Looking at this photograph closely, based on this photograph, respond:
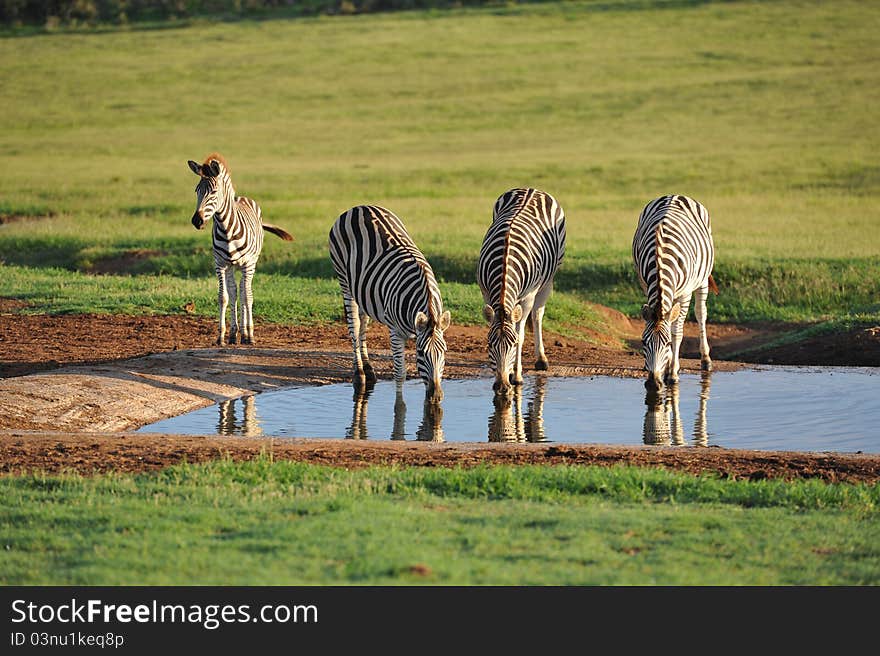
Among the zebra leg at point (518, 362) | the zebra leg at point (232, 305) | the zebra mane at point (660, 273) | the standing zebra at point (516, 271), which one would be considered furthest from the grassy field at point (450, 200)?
the zebra mane at point (660, 273)

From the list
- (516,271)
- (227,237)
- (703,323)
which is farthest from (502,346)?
(227,237)

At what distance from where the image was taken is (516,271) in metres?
14.3

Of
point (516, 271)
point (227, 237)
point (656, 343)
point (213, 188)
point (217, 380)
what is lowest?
point (217, 380)

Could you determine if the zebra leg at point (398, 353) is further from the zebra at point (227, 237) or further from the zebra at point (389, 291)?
the zebra at point (227, 237)

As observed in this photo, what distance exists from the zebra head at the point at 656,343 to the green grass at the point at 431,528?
414 centimetres

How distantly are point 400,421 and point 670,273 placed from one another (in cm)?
394

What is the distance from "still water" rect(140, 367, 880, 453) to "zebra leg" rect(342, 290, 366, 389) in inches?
8.0

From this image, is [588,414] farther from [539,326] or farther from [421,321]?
[539,326]

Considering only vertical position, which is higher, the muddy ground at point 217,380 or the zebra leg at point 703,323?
the zebra leg at point 703,323

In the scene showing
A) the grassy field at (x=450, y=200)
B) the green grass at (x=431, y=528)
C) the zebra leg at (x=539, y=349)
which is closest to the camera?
the green grass at (x=431, y=528)

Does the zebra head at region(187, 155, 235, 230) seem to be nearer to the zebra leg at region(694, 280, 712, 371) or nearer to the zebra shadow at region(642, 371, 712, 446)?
the zebra shadow at region(642, 371, 712, 446)

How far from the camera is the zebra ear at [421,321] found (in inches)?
505

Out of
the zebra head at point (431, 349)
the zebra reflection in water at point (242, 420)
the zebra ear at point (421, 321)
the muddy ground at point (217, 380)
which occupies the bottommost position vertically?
the zebra reflection in water at point (242, 420)
